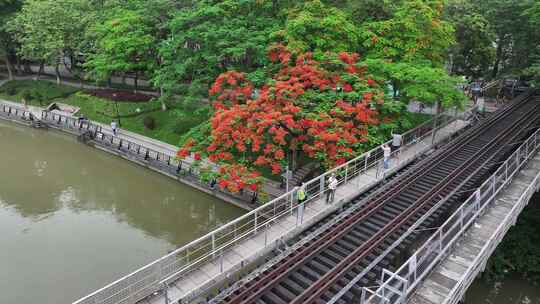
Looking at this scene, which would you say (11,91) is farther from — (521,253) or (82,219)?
(521,253)

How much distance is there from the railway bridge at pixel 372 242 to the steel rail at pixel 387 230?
0.12ft

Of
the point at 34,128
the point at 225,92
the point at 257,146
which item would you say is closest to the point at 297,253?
the point at 257,146

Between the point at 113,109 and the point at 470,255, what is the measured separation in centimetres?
3352

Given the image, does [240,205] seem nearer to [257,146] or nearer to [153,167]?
[257,146]

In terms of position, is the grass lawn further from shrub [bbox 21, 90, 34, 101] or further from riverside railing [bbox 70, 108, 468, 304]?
riverside railing [bbox 70, 108, 468, 304]

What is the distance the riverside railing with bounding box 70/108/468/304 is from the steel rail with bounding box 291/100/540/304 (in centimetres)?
268

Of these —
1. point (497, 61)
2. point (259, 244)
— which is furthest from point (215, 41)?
point (497, 61)

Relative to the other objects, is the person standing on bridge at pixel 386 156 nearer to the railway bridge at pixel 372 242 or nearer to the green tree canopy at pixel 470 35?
the railway bridge at pixel 372 242

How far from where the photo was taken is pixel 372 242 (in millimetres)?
13250

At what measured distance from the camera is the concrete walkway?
11820 mm

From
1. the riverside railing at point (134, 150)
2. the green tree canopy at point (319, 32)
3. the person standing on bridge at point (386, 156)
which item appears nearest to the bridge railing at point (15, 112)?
the riverside railing at point (134, 150)

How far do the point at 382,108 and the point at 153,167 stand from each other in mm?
16605

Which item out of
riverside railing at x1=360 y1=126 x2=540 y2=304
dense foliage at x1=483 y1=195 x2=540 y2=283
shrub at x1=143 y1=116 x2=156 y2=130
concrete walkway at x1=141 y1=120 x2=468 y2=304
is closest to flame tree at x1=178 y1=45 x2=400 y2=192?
concrete walkway at x1=141 y1=120 x2=468 y2=304

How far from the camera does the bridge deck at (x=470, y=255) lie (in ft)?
35.8
